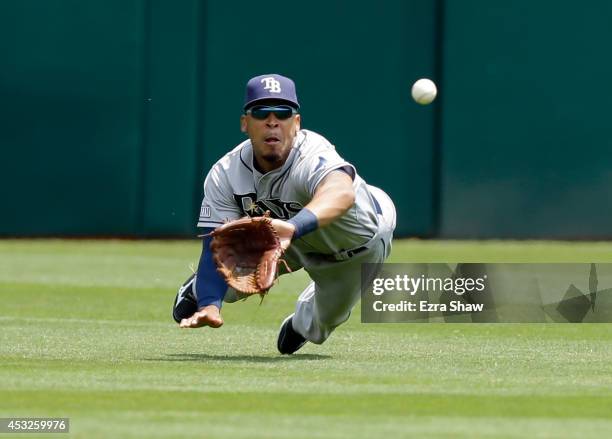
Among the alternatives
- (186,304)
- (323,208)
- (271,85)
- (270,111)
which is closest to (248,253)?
(323,208)

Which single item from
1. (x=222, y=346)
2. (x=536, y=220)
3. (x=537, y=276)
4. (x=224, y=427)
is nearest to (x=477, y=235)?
(x=536, y=220)

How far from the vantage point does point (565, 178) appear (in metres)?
15.8

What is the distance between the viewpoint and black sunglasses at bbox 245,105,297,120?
608 centimetres

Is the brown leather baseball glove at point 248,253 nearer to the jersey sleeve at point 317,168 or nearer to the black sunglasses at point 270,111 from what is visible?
the jersey sleeve at point 317,168

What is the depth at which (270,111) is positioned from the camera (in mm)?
6082

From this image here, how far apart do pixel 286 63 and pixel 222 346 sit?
29.6ft

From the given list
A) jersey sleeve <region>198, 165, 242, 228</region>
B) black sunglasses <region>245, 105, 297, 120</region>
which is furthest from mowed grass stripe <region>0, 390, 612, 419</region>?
black sunglasses <region>245, 105, 297, 120</region>

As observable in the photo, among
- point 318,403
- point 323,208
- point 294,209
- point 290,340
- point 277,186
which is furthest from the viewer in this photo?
point 290,340

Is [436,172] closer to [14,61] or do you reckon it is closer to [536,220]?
[536,220]

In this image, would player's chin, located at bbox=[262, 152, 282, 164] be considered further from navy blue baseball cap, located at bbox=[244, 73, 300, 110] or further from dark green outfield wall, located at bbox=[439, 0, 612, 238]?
dark green outfield wall, located at bbox=[439, 0, 612, 238]

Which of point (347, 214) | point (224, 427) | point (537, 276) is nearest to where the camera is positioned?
point (224, 427)

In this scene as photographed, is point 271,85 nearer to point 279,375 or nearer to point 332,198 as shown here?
point 332,198

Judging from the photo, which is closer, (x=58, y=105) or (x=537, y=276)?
(x=537, y=276)

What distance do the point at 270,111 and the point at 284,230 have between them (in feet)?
2.14
